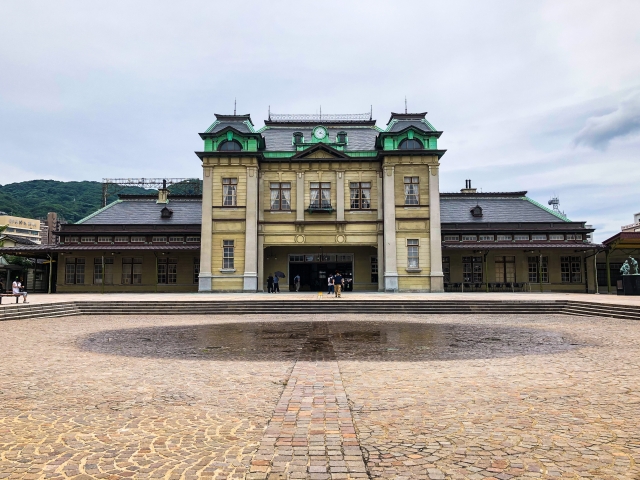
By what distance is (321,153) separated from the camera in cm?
3172

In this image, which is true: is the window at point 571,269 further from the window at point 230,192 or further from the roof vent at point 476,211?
the window at point 230,192

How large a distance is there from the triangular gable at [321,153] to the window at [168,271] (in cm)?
1272

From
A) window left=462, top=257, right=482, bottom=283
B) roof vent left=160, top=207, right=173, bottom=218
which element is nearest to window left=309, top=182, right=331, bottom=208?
window left=462, top=257, right=482, bottom=283

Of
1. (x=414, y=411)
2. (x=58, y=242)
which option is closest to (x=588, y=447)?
(x=414, y=411)

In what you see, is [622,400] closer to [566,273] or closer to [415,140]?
[415,140]

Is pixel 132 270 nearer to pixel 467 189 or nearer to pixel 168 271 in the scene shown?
pixel 168 271

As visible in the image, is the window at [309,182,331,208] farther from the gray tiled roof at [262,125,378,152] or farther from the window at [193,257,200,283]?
the window at [193,257,200,283]

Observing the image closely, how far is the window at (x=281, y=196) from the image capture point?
104 feet

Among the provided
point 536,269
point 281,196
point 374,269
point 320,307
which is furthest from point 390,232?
point 536,269

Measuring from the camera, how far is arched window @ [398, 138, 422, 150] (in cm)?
3125

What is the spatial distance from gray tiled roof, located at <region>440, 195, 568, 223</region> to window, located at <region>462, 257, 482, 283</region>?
3280 millimetres

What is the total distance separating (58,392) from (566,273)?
35820 mm

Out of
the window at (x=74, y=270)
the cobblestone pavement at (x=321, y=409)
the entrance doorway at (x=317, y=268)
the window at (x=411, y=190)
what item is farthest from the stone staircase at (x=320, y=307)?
the window at (x=74, y=270)

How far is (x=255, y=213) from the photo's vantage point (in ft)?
101
